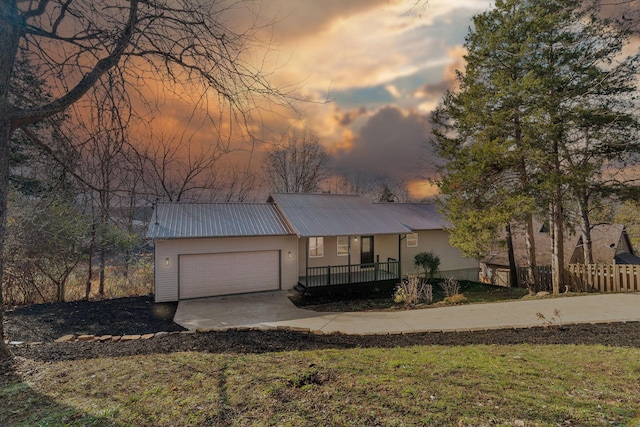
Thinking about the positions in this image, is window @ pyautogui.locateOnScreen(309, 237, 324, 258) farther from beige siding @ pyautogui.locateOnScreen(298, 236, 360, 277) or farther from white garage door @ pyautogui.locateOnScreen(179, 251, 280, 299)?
white garage door @ pyautogui.locateOnScreen(179, 251, 280, 299)

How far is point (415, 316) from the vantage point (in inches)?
330

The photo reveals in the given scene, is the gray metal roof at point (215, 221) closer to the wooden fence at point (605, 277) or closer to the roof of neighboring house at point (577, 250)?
the wooden fence at point (605, 277)

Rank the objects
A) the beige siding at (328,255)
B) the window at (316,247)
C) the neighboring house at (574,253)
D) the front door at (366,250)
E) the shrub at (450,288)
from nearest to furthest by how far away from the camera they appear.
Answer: the shrub at (450,288) < the beige siding at (328,255) < the window at (316,247) < the front door at (366,250) < the neighboring house at (574,253)

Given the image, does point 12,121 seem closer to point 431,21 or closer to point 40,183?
point 40,183

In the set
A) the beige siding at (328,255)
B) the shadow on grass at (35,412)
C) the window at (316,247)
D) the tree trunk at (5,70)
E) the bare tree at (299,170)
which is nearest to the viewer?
the shadow on grass at (35,412)

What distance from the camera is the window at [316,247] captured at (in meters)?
13.7

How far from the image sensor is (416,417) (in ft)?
8.15

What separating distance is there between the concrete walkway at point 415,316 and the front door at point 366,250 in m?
5.27

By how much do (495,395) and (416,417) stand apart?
1.06 metres

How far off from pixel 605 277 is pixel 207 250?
14.9 metres

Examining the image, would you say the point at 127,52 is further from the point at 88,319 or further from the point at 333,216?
the point at 333,216

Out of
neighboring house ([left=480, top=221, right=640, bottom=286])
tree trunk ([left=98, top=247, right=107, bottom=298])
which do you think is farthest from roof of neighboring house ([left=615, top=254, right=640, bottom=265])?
tree trunk ([left=98, top=247, right=107, bottom=298])

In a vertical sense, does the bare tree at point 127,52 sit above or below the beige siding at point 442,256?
above

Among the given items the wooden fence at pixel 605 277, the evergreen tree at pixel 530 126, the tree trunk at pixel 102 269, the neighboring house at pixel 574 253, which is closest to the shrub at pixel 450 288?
the evergreen tree at pixel 530 126
